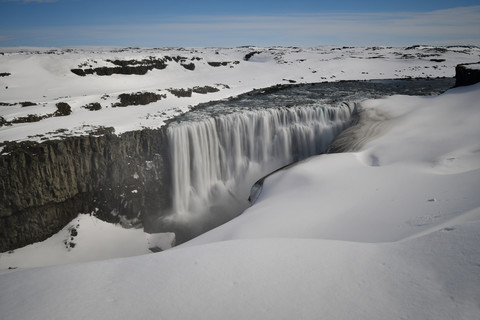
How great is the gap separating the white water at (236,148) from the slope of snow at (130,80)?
2.66 m

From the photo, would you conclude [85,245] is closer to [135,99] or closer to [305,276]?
[135,99]

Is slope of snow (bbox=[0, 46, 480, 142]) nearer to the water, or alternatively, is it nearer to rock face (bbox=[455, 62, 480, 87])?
the water

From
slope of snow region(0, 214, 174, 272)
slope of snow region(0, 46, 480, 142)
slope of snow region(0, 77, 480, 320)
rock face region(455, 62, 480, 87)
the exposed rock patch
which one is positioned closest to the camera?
slope of snow region(0, 77, 480, 320)

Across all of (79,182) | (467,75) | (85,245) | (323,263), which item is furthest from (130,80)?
(323,263)

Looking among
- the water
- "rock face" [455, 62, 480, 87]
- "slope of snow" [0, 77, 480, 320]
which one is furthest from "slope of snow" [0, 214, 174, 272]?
"rock face" [455, 62, 480, 87]

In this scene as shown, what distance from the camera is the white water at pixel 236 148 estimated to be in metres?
16.9

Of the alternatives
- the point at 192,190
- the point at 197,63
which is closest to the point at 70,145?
the point at 192,190

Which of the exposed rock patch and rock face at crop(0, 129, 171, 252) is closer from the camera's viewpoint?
rock face at crop(0, 129, 171, 252)

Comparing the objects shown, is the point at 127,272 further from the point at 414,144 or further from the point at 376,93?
the point at 376,93

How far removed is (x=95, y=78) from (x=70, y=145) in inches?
610

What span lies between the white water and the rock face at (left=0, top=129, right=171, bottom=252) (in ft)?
3.46

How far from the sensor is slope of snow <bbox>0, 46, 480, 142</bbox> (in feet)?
53.2

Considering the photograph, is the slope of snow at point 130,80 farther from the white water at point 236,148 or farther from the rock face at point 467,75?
the rock face at point 467,75

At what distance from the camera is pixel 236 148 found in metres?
18.4
